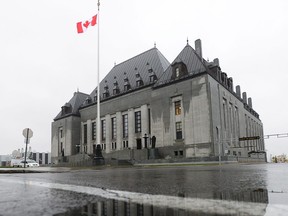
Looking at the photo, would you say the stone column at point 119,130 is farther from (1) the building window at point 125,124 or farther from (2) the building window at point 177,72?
(2) the building window at point 177,72

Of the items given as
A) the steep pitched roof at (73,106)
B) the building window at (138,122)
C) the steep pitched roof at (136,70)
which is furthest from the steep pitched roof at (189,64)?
the steep pitched roof at (73,106)

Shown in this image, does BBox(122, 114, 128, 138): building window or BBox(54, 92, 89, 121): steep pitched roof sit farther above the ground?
BBox(54, 92, 89, 121): steep pitched roof

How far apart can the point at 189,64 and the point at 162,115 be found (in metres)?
9.48

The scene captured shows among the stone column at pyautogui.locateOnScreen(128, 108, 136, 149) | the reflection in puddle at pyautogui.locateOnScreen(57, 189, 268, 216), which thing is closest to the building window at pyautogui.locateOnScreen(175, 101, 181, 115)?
the stone column at pyautogui.locateOnScreen(128, 108, 136, 149)

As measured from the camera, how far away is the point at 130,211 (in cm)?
242

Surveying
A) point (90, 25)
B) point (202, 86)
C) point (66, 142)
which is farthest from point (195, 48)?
point (66, 142)

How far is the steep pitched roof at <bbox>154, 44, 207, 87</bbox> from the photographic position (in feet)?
136

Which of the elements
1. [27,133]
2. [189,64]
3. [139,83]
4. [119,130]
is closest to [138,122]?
[119,130]

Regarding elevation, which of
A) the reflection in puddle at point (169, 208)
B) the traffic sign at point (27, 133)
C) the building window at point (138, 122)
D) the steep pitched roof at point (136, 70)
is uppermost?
the steep pitched roof at point (136, 70)

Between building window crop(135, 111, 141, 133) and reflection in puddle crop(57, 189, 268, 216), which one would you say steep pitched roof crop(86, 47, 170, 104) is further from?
reflection in puddle crop(57, 189, 268, 216)

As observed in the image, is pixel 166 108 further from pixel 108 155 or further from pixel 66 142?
pixel 66 142

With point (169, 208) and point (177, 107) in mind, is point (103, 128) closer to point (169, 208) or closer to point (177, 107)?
point (177, 107)

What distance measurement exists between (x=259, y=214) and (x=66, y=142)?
210 feet

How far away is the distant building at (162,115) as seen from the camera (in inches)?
1548
